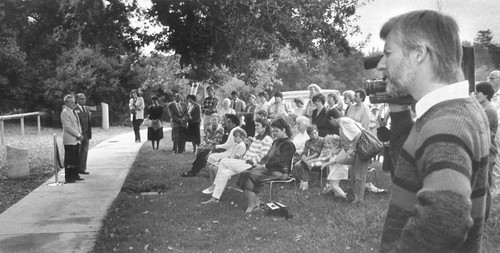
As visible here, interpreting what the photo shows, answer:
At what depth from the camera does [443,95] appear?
1525 mm

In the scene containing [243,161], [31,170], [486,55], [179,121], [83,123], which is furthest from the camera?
[486,55]

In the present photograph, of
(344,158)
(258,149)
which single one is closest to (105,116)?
(258,149)

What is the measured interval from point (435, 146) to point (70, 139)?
952 cm

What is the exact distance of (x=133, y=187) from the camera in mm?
9508

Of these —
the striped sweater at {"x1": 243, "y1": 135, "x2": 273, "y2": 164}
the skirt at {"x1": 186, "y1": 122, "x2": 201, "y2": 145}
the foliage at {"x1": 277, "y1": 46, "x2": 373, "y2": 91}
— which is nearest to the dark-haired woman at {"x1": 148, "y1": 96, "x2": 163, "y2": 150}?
the skirt at {"x1": 186, "y1": 122, "x2": 201, "y2": 145}

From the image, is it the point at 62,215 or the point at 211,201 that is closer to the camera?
the point at 62,215

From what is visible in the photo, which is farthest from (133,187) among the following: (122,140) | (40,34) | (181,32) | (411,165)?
(122,140)

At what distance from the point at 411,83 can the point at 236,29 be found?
713 cm

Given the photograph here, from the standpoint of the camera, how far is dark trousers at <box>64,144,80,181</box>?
9965 mm

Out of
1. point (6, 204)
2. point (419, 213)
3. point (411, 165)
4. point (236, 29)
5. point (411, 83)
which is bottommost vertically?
point (6, 204)

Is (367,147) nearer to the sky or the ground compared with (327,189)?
nearer to the sky

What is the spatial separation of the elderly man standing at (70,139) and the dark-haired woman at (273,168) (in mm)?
4216

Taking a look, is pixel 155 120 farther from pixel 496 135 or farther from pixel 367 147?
pixel 496 135

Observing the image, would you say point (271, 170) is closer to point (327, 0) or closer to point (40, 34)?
point (327, 0)
